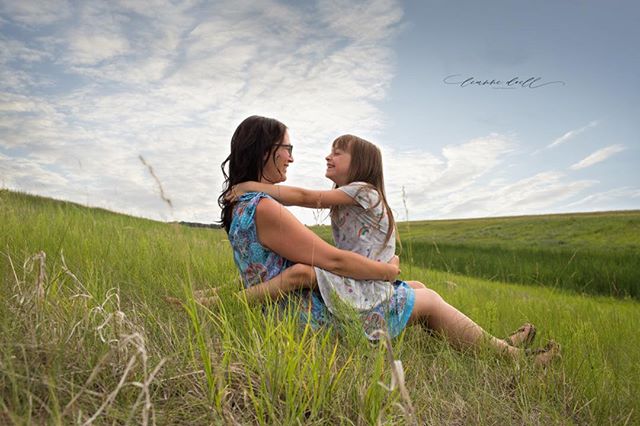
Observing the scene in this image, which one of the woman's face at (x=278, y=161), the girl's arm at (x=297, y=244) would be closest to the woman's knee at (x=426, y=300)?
the girl's arm at (x=297, y=244)

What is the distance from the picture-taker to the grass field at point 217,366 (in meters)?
1.53

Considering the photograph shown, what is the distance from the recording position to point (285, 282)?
9.11ft

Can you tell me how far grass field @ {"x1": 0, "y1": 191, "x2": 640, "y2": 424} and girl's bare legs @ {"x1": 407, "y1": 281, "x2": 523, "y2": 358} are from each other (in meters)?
0.10

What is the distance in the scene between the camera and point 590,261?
12.9m

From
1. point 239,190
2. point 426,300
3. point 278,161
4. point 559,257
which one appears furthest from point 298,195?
point 559,257

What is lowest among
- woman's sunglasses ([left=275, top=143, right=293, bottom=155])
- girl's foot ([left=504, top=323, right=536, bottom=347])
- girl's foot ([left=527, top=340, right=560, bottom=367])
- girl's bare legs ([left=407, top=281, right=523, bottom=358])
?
girl's foot ([left=527, top=340, right=560, bottom=367])

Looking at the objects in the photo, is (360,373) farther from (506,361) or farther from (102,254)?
(102,254)

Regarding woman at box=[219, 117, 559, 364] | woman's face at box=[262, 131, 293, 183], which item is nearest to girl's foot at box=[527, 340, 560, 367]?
woman at box=[219, 117, 559, 364]

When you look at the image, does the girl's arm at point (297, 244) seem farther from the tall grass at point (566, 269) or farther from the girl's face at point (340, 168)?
the tall grass at point (566, 269)

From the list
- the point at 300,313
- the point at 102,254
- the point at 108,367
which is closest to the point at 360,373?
the point at 300,313

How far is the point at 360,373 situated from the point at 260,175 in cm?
162

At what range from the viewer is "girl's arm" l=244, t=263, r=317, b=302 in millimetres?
2760

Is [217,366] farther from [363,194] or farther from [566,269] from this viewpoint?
[566,269]

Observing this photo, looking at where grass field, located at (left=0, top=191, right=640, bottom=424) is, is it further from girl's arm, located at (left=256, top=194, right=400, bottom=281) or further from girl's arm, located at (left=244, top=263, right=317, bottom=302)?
girl's arm, located at (left=256, top=194, right=400, bottom=281)
